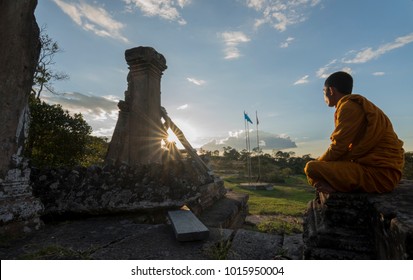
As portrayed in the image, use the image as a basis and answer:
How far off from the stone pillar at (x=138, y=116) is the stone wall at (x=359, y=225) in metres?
4.45

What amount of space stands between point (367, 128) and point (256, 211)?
232 inches

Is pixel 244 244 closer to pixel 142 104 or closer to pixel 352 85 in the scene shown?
pixel 352 85

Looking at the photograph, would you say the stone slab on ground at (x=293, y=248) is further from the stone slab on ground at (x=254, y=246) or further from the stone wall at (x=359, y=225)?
the stone wall at (x=359, y=225)

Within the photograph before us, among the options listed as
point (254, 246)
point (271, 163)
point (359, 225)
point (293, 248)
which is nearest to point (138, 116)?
point (254, 246)

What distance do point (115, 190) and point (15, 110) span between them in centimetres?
170

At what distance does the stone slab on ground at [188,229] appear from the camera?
8.39ft

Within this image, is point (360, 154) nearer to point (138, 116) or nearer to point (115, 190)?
point (115, 190)

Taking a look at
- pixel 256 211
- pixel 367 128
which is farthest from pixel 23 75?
pixel 256 211

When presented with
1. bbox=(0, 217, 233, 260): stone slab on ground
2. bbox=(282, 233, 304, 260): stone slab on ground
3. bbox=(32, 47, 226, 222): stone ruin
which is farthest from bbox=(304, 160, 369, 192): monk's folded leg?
bbox=(32, 47, 226, 222): stone ruin

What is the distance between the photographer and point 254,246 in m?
2.53

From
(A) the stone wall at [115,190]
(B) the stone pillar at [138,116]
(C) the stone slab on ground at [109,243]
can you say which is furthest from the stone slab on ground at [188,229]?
(B) the stone pillar at [138,116]

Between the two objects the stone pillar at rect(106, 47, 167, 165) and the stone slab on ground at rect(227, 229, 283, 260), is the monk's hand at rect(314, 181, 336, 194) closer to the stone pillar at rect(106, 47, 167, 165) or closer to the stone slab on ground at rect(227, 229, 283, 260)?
the stone slab on ground at rect(227, 229, 283, 260)

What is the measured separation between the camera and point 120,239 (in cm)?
280

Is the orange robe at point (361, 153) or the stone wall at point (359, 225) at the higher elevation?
the orange robe at point (361, 153)
